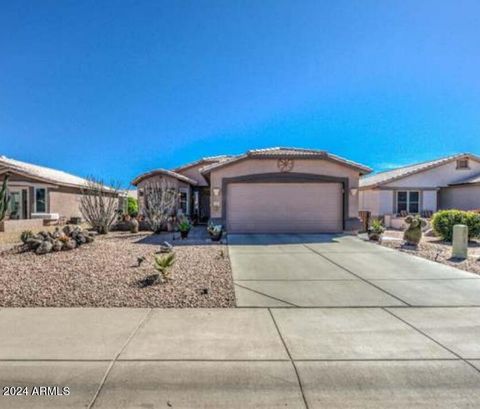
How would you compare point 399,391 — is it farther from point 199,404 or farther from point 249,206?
point 249,206

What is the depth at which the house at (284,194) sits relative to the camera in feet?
50.3

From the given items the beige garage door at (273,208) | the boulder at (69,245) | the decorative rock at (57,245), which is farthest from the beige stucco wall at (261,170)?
the decorative rock at (57,245)

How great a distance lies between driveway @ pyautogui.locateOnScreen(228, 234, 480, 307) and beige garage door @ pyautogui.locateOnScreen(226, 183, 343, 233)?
408 centimetres

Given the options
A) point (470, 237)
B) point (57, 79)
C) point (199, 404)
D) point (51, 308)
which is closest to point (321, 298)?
point (199, 404)

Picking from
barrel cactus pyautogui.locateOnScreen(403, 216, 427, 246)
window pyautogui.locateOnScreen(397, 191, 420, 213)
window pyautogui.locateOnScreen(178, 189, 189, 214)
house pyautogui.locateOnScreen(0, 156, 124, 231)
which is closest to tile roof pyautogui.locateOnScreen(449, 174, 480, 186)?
window pyautogui.locateOnScreen(397, 191, 420, 213)

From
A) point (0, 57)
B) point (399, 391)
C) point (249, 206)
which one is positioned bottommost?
point (399, 391)

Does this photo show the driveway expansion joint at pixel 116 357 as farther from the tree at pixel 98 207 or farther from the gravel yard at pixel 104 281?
the tree at pixel 98 207

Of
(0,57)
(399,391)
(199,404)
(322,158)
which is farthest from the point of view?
(322,158)

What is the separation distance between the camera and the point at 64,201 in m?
23.0

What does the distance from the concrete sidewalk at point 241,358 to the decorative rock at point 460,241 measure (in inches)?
221

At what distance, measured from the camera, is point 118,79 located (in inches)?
670

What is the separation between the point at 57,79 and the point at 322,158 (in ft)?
49.7

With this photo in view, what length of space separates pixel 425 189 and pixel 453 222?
9653 millimetres

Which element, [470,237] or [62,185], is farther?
[62,185]
